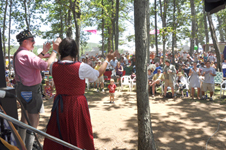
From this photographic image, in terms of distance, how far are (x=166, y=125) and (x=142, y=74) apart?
2.84 metres

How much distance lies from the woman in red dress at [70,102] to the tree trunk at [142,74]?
1183mm

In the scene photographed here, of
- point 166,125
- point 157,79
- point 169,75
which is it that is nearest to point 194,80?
point 169,75

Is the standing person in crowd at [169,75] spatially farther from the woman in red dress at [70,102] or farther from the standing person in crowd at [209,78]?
the woman in red dress at [70,102]

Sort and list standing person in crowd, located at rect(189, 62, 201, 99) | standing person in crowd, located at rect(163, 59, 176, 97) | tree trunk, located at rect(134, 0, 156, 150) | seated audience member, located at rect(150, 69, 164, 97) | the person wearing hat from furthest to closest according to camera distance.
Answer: seated audience member, located at rect(150, 69, 164, 97), standing person in crowd, located at rect(163, 59, 176, 97), standing person in crowd, located at rect(189, 62, 201, 99), tree trunk, located at rect(134, 0, 156, 150), the person wearing hat

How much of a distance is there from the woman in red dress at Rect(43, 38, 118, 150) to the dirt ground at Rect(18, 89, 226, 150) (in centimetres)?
190

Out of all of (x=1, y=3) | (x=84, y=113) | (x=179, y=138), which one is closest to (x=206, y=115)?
(x=179, y=138)

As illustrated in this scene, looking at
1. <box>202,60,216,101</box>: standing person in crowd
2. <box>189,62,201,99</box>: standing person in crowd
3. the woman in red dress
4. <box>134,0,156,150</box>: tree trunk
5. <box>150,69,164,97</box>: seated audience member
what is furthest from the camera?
<box>150,69,164,97</box>: seated audience member

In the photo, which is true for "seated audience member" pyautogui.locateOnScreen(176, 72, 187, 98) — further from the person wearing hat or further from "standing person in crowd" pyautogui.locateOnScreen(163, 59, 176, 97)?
the person wearing hat

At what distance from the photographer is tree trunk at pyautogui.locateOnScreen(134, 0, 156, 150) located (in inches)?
134

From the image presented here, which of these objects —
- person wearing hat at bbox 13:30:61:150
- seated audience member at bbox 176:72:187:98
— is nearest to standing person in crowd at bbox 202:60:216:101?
seated audience member at bbox 176:72:187:98

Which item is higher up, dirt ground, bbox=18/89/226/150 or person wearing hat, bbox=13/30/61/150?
person wearing hat, bbox=13/30/61/150

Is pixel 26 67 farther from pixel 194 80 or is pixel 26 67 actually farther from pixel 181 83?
pixel 181 83

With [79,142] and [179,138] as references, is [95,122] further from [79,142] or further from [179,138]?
[79,142]

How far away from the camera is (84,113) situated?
2.48 metres
